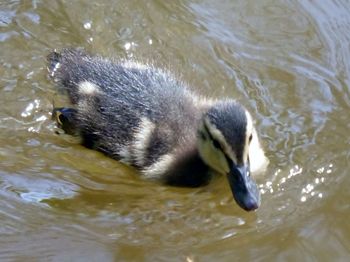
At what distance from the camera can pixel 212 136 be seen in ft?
9.49

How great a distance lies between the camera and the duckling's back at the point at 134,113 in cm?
309

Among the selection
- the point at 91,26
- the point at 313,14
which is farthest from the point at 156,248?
the point at 313,14

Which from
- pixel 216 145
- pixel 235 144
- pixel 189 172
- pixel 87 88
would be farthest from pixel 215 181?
pixel 87 88

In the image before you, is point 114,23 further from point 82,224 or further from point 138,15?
point 82,224

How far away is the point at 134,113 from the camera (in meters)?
3.13

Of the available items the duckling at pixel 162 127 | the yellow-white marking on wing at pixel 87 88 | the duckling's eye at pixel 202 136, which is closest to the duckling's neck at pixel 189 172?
the duckling at pixel 162 127

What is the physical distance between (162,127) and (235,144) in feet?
1.34

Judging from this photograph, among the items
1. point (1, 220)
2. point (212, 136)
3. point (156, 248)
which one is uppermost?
point (212, 136)

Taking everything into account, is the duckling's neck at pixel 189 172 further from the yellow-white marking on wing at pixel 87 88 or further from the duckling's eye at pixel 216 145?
the yellow-white marking on wing at pixel 87 88

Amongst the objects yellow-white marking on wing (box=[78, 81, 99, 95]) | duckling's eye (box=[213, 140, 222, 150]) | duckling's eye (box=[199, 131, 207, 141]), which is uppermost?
duckling's eye (box=[213, 140, 222, 150])

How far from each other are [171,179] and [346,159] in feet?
2.47

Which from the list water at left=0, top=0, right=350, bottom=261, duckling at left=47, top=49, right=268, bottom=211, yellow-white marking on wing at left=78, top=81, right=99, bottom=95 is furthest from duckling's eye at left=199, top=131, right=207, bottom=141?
yellow-white marking on wing at left=78, top=81, right=99, bottom=95

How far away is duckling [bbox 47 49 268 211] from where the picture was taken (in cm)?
282

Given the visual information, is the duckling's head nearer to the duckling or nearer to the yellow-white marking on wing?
the duckling
